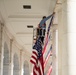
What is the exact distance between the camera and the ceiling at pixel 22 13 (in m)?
16.4

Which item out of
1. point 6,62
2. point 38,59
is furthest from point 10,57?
point 38,59

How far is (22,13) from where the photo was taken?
60.0 feet

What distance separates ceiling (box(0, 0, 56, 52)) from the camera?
16.4 metres

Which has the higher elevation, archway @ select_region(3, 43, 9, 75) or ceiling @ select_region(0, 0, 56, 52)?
ceiling @ select_region(0, 0, 56, 52)

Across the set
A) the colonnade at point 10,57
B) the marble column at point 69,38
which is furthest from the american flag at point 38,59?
the colonnade at point 10,57

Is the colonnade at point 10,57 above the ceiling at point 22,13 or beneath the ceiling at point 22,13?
beneath

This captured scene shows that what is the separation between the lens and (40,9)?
17.6m

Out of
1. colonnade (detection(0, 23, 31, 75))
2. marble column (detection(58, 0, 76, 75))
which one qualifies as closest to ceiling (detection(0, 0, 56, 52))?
colonnade (detection(0, 23, 31, 75))
